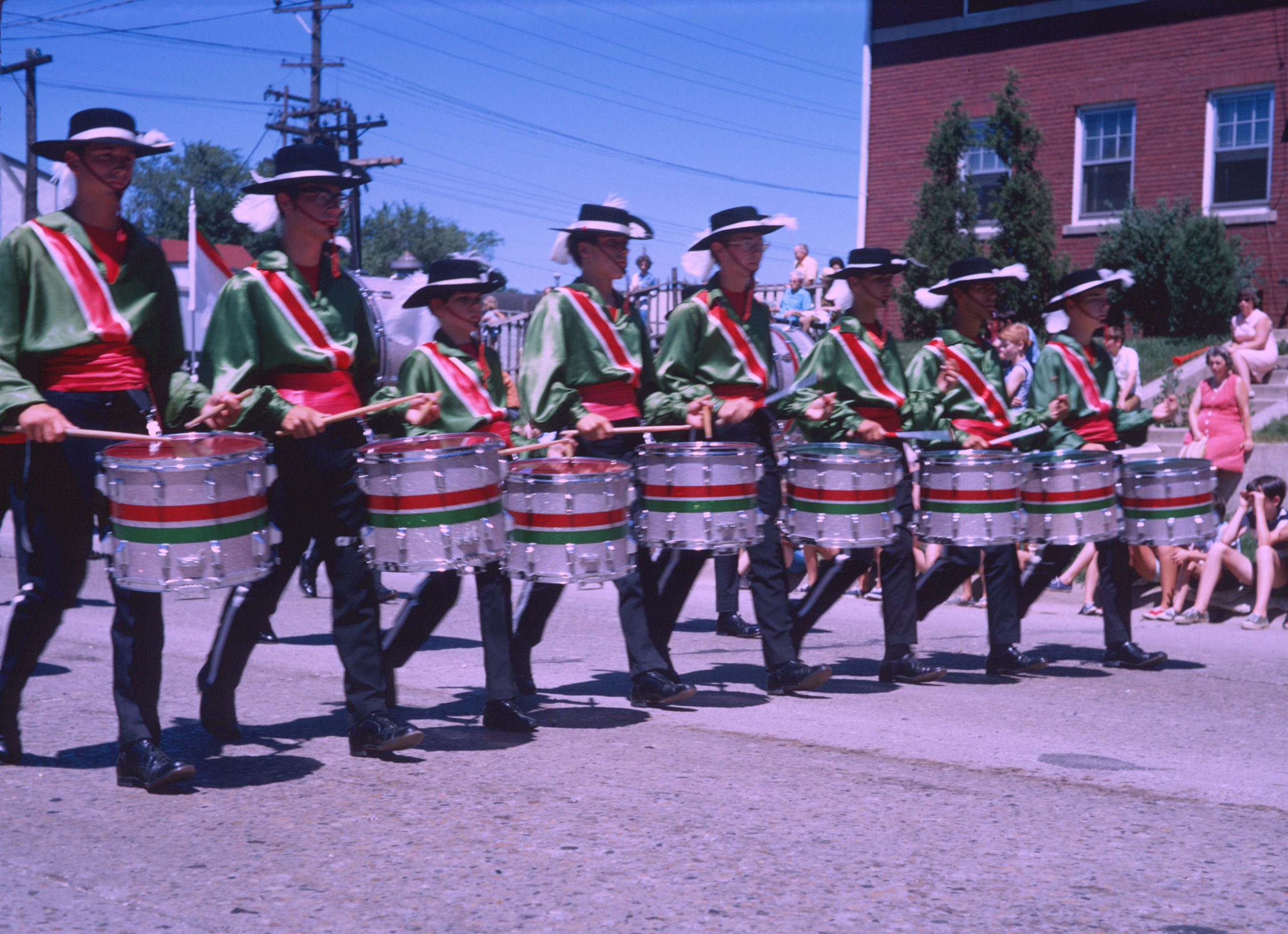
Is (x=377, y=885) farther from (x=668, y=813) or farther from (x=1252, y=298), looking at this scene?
(x=1252, y=298)

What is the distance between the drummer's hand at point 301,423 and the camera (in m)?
5.08

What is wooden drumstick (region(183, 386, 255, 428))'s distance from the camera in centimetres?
507

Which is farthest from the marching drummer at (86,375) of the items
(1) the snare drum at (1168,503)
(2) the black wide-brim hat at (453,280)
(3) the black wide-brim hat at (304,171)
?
(1) the snare drum at (1168,503)

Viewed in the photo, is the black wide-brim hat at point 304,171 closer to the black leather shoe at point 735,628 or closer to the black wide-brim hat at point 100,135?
the black wide-brim hat at point 100,135

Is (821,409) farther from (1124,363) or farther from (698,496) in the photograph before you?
(1124,363)

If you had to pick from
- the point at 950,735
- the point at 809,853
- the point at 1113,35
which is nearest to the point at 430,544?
the point at 809,853

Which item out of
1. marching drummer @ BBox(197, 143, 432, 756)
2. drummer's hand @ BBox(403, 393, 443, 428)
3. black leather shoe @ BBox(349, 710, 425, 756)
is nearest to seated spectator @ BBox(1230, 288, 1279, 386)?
drummer's hand @ BBox(403, 393, 443, 428)

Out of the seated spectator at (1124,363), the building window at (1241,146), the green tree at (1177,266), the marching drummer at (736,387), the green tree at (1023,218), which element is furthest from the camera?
the building window at (1241,146)

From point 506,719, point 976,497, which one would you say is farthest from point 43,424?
point 976,497

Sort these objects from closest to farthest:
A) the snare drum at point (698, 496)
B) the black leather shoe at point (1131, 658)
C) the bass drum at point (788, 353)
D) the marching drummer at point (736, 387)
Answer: the snare drum at point (698, 496)
the marching drummer at point (736, 387)
the black leather shoe at point (1131, 658)
the bass drum at point (788, 353)

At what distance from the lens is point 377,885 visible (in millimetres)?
3891

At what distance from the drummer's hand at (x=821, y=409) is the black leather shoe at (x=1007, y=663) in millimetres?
1681

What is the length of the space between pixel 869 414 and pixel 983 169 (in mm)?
15690

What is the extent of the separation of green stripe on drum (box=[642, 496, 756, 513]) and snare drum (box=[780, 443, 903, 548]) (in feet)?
1.54
